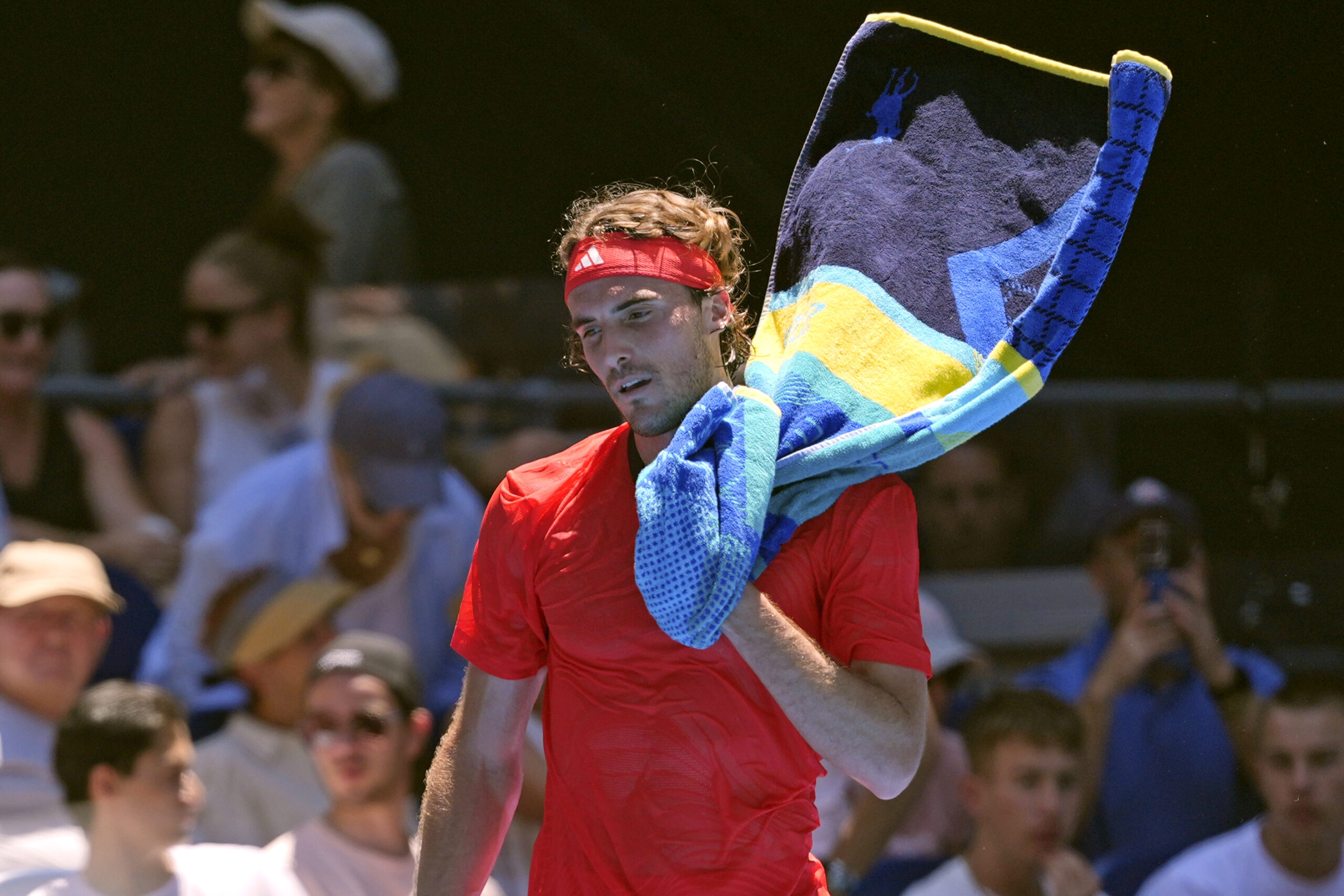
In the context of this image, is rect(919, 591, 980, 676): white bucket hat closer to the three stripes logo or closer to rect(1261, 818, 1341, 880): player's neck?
rect(1261, 818, 1341, 880): player's neck

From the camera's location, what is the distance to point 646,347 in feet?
4.96

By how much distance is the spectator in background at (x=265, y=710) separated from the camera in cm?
297

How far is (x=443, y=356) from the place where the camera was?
3740 millimetres

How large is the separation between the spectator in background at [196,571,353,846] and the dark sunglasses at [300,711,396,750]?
0.21 m

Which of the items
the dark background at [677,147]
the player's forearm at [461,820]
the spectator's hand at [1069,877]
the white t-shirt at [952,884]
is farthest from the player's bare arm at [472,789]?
the spectator's hand at [1069,877]

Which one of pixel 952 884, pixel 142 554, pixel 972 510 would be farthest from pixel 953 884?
pixel 142 554

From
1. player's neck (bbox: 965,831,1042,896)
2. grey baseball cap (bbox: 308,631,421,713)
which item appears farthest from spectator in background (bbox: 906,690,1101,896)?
grey baseball cap (bbox: 308,631,421,713)

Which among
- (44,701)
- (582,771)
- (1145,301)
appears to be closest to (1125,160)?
(582,771)

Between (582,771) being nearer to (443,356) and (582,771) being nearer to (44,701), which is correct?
(44,701)

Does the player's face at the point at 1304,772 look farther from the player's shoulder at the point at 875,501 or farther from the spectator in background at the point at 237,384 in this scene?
the spectator in background at the point at 237,384

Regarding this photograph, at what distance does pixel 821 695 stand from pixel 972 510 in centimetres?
226

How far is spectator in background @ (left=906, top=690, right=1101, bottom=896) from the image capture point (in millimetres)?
2754

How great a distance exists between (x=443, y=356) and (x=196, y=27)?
4.37 feet

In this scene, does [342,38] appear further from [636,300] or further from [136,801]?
[636,300]
